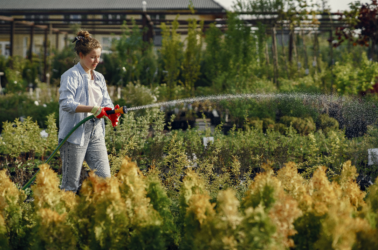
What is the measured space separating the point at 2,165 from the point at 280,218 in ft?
12.0

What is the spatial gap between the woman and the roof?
21.5 meters

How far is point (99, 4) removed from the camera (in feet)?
80.9

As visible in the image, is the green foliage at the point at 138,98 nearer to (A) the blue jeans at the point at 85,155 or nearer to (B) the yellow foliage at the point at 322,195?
(A) the blue jeans at the point at 85,155

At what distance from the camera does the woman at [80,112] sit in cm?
254

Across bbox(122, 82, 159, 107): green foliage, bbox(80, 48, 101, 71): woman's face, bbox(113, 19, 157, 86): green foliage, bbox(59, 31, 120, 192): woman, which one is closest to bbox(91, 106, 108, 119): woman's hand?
bbox(59, 31, 120, 192): woman

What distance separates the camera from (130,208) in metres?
1.85

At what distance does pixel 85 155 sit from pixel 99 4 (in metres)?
24.0

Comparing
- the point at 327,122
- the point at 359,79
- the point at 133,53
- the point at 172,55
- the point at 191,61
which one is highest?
the point at 133,53

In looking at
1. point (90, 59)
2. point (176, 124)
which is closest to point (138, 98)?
point (176, 124)

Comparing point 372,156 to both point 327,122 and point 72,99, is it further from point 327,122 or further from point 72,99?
point 72,99

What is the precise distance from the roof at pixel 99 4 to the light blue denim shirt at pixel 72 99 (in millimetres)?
21566

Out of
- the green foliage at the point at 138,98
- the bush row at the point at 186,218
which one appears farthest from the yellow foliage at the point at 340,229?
the green foliage at the point at 138,98

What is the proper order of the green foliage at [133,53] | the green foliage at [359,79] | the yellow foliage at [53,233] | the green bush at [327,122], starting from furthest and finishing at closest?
the green foliage at [133,53] < the green foliage at [359,79] < the green bush at [327,122] < the yellow foliage at [53,233]

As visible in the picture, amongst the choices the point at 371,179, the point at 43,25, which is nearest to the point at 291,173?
the point at 371,179
